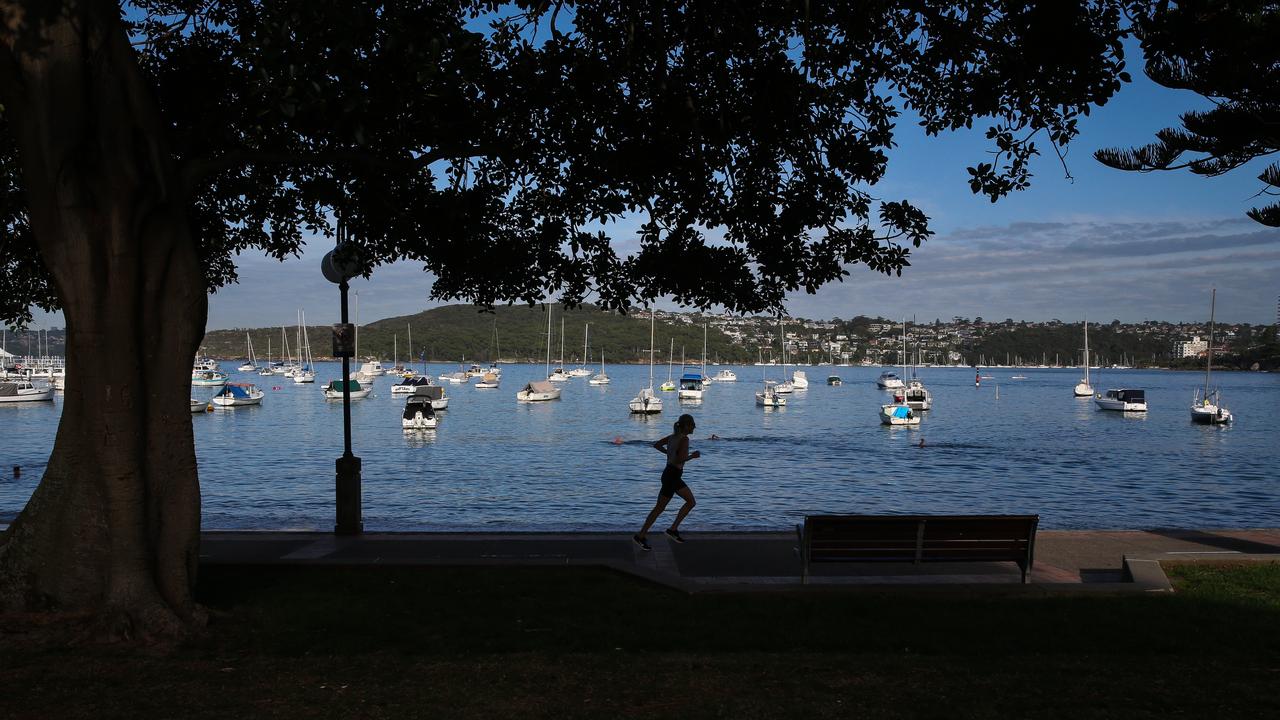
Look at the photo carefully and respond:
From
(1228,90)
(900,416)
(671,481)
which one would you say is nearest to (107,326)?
(671,481)

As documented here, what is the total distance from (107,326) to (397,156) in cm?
363

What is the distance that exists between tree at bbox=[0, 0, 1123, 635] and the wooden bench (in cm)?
262

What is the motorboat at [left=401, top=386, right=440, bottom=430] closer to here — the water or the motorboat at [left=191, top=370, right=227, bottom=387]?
the water

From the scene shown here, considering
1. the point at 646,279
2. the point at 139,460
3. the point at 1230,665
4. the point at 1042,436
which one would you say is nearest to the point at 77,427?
the point at 139,460

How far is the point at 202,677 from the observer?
6.21m

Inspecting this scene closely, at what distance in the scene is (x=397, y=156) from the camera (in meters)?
9.99

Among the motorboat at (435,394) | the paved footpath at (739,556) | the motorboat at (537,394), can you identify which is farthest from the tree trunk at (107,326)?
the motorboat at (537,394)

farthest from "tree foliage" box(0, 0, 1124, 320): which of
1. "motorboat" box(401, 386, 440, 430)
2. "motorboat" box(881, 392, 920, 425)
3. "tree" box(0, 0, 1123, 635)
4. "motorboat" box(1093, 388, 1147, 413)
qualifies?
"motorboat" box(1093, 388, 1147, 413)

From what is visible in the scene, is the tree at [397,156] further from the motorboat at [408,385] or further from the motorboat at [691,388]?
the motorboat at [408,385]

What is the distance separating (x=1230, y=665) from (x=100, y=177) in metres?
8.54

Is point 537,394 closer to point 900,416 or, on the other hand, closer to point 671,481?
point 900,416

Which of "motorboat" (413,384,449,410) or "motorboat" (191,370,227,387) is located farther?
"motorboat" (191,370,227,387)

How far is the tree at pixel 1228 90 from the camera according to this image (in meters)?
11.9

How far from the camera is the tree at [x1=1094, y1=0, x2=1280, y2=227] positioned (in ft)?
38.9
